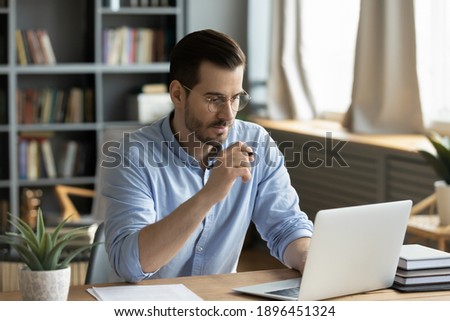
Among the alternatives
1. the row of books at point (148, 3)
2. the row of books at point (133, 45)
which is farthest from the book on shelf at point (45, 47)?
the row of books at point (148, 3)

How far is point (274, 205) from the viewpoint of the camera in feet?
8.21

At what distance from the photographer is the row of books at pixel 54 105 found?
19.1 feet

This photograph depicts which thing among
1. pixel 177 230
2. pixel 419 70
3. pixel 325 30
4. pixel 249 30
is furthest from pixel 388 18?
pixel 177 230

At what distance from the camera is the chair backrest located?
2436 millimetres

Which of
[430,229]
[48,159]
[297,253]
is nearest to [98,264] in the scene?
[297,253]

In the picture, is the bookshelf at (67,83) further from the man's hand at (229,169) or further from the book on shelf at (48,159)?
the man's hand at (229,169)

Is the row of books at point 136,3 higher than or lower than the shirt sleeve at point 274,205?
higher

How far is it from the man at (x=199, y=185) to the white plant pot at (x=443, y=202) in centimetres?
133

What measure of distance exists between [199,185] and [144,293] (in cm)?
52

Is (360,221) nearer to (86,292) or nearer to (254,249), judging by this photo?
(86,292)

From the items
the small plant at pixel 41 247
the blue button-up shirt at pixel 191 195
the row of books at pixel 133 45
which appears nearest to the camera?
the small plant at pixel 41 247

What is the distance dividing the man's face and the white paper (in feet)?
1.49

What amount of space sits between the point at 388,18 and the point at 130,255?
119 inches

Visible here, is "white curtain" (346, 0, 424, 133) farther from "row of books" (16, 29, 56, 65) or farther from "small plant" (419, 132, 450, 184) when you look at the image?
"row of books" (16, 29, 56, 65)
